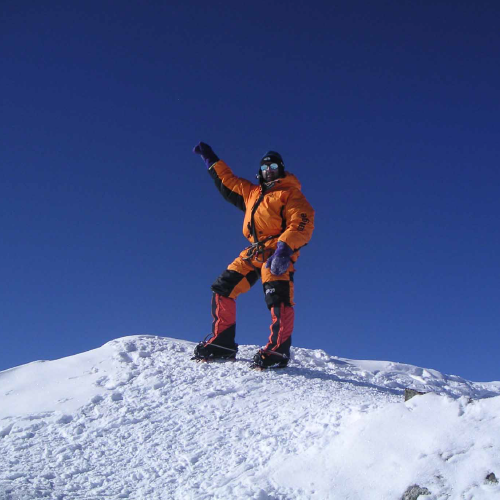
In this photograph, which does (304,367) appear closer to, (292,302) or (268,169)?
(292,302)

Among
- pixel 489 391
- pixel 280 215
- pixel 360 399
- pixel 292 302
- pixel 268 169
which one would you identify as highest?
pixel 268 169

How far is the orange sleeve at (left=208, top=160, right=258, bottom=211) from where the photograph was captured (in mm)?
6191

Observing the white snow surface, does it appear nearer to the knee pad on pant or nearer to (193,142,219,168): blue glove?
the knee pad on pant

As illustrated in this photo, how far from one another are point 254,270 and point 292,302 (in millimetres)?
658

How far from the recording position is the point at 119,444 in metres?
3.64

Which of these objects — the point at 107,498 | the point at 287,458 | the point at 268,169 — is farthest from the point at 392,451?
the point at 268,169

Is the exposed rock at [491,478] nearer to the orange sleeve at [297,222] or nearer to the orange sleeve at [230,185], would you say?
the orange sleeve at [297,222]

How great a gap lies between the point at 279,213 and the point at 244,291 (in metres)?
1.03

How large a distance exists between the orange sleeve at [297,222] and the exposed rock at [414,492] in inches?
122

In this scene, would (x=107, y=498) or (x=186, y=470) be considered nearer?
(x=107, y=498)

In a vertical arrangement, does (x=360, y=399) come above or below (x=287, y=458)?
above

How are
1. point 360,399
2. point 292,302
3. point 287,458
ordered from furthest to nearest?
point 292,302
point 360,399
point 287,458

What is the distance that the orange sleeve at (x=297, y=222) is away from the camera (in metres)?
5.34

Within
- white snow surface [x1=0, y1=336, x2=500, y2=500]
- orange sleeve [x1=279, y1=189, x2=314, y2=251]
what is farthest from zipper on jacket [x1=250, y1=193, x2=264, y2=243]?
white snow surface [x1=0, y1=336, x2=500, y2=500]
